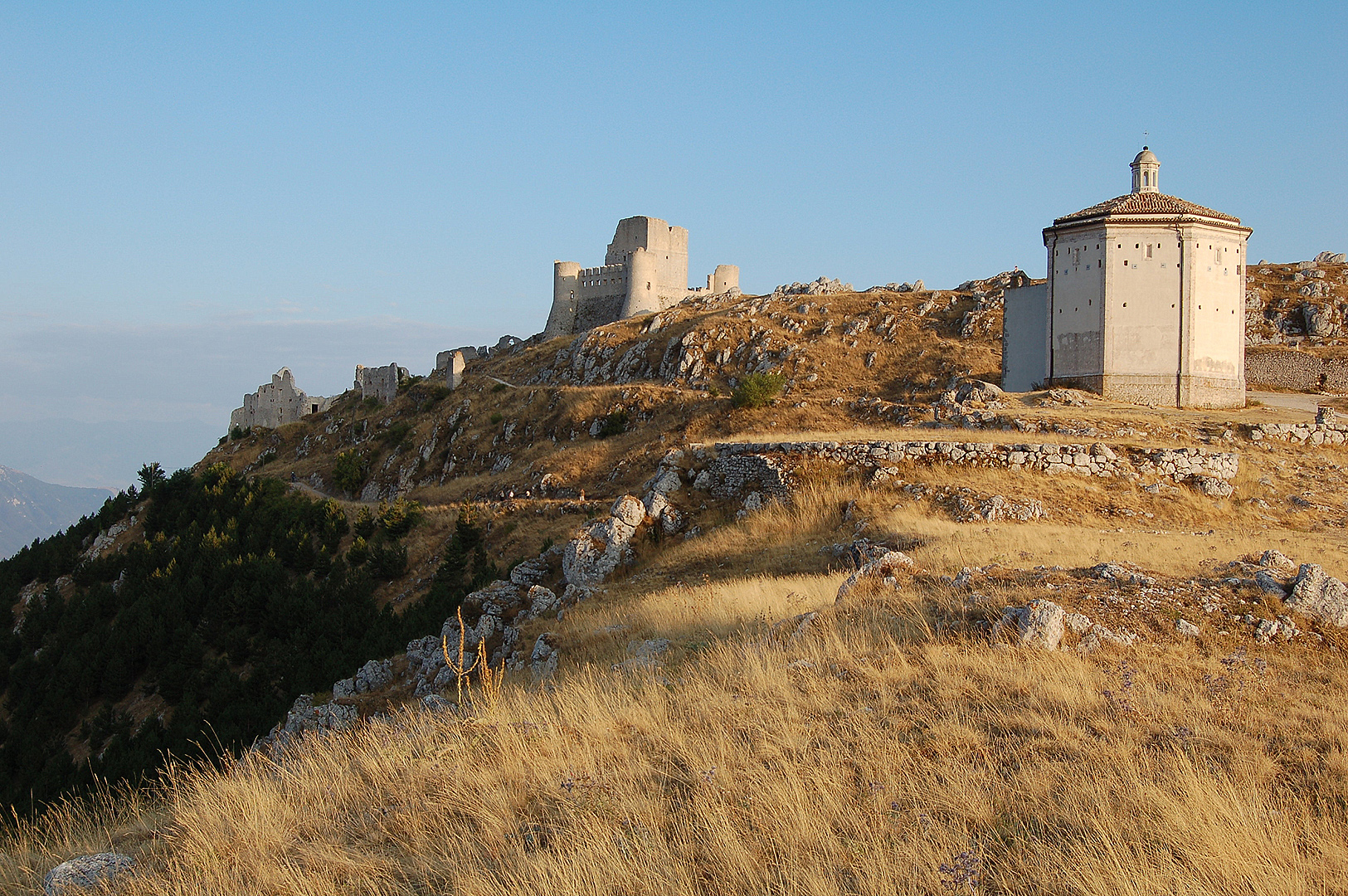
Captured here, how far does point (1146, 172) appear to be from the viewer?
114 ft

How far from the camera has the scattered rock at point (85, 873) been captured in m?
5.74

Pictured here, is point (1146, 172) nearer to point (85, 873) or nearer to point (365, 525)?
point (365, 525)

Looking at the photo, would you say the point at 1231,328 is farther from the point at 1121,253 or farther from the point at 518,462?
the point at 518,462

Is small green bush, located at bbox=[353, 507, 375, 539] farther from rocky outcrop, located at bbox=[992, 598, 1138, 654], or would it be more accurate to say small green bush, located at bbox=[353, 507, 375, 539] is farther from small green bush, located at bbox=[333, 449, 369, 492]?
rocky outcrop, located at bbox=[992, 598, 1138, 654]

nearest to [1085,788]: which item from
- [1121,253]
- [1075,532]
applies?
[1075,532]

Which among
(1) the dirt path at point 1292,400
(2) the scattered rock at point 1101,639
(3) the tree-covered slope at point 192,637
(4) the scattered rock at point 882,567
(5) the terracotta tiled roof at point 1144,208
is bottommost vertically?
(3) the tree-covered slope at point 192,637

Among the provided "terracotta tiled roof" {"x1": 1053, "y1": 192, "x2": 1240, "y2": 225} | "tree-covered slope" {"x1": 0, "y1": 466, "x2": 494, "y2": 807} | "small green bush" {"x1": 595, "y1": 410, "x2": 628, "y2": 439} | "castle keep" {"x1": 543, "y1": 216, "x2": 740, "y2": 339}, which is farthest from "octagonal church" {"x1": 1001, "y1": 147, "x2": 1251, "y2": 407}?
"castle keep" {"x1": 543, "y1": 216, "x2": 740, "y2": 339}

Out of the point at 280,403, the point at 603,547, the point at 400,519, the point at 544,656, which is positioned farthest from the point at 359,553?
the point at 280,403

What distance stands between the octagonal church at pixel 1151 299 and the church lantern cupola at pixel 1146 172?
0.89 m

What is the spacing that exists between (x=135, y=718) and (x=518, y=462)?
17273mm

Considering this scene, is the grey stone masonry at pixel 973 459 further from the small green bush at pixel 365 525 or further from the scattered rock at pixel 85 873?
the small green bush at pixel 365 525

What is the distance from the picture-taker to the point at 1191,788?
521 cm

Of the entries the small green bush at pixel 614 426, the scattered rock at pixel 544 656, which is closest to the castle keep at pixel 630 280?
the small green bush at pixel 614 426

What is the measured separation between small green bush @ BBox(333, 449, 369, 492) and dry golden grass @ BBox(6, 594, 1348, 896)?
4374cm
